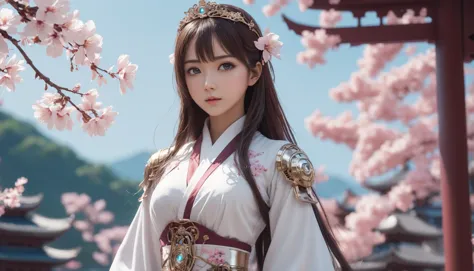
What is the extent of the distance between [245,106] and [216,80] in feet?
0.90

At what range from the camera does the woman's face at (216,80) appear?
2473mm

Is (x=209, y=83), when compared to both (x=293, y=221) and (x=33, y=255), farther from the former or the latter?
(x=33, y=255)

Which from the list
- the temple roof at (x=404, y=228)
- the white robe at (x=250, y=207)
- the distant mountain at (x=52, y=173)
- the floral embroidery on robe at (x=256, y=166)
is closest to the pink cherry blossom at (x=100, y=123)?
the white robe at (x=250, y=207)

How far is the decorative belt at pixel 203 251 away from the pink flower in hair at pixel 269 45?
2.42 ft

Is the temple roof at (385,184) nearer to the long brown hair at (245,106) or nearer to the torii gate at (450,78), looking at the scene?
the torii gate at (450,78)

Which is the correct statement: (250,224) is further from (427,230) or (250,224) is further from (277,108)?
(427,230)

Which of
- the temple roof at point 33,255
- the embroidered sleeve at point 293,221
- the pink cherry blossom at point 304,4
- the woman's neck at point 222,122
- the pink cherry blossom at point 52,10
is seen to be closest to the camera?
the pink cherry blossom at point 52,10

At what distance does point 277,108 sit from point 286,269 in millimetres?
705

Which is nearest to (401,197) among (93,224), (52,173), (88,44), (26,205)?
(88,44)

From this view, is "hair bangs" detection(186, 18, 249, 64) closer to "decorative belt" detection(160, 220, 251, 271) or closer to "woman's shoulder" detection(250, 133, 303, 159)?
"woman's shoulder" detection(250, 133, 303, 159)

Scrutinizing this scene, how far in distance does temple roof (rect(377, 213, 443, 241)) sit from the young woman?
16.3m

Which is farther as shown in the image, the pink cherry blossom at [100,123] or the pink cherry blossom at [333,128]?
the pink cherry blossom at [333,128]

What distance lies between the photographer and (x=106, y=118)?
2.13 m

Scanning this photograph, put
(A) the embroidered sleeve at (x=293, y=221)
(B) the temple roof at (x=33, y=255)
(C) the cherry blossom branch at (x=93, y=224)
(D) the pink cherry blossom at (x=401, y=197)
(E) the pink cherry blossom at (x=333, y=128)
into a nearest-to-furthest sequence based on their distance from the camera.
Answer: (A) the embroidered sleeve at (x=293, y=221), (D) the pink cherry blossom at (x=401, y=197), (E) the pink cherry blossom at (x=333, y=128), (B) the temple roof at (x=33, y=255), (C) the cherry blossom branch at (x=93, y=224)
